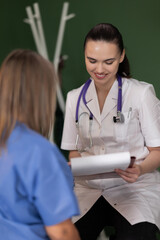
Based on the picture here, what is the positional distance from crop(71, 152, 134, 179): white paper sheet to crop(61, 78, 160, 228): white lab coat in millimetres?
310

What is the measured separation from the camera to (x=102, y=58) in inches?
61.5

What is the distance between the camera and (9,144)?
0.93 m

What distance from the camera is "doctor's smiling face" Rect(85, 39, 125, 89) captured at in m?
1.56

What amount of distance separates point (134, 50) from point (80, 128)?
31.2 inches

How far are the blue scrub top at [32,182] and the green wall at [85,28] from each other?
143 centimetres

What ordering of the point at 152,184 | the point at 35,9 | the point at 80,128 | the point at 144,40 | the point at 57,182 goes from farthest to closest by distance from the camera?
the point at 35,9, the point at 144,40, the point at 80,128, the point at 152,184, the point at 57,182

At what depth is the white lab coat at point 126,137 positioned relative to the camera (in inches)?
61.1

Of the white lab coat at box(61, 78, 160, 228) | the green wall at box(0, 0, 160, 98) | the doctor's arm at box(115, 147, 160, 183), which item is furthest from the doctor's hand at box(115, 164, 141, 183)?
the green wall at box(0, 0, 160, 98)

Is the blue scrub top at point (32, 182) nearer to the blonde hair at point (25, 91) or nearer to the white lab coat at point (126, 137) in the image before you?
the blonde hair at point (25, 91)

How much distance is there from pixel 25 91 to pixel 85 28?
5.19 feet

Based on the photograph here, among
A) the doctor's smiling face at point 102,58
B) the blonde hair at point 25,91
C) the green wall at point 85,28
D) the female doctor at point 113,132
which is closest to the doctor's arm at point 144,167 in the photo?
the female doctor at point 113,132

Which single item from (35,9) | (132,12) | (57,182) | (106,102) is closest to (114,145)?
(106,102)

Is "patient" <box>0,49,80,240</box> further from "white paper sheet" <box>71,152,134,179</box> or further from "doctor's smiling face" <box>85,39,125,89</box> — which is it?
"doctor's smiling face" <box>85,39,125,89</box>

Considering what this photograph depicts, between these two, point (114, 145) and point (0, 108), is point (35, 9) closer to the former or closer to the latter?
point (114, 145)
